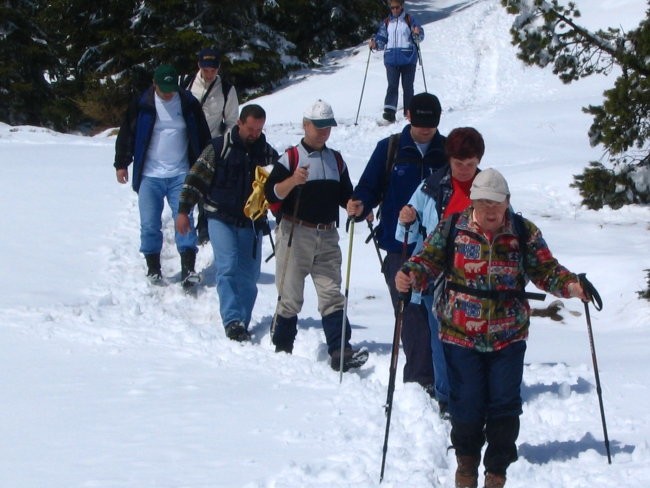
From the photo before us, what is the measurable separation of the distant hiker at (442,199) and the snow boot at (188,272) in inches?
135

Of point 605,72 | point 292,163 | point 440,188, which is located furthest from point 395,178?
point 605,72

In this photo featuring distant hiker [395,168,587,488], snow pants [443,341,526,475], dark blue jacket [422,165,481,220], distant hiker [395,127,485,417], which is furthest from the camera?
dark blue jacket [422,165,481,220]

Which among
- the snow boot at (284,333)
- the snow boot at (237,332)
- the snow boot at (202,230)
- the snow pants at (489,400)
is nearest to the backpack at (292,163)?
the snow boot at (284,333)

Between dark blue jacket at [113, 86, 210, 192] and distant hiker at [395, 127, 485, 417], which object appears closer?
distant hiker at [395, 127, 485, 417]

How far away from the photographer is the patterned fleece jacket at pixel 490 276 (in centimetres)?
448

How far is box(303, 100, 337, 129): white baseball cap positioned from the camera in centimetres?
638

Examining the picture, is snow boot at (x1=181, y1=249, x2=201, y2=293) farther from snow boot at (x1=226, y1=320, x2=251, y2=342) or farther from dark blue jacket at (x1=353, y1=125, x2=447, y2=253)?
dark blue jacket at (x1=353, y1=125, x2=447, y2=253)

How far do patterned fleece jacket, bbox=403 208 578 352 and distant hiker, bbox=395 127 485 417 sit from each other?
0.41 meters

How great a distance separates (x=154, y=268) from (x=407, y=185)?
3.72 metres

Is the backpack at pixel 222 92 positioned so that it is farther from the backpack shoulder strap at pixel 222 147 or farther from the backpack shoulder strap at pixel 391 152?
the backpack shoulder strap at pixel 391 152

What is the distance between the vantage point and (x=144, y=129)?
8.38 metres

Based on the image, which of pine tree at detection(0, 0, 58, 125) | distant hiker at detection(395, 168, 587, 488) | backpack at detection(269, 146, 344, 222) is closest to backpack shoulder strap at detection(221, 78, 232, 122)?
backpack at detection(269, 146, 344, 222)

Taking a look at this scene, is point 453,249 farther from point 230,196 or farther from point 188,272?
point 188,272

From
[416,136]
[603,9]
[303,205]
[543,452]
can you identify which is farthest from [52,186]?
[603,9]
